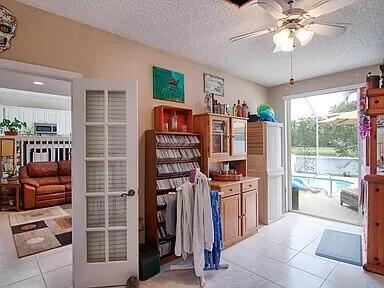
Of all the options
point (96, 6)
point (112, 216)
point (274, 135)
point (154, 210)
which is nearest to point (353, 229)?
point (274, 135)

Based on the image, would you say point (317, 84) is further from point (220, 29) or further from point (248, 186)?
point (220, 29)

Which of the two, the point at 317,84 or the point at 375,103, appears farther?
the point at 317,84

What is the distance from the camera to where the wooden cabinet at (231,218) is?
331 cm

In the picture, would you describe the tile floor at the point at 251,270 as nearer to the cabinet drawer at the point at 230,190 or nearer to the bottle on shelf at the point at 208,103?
the cabinet drawer at the point at 230,190

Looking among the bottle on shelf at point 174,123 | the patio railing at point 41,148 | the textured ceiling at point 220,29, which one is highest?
the textured ceiling at point 220,29

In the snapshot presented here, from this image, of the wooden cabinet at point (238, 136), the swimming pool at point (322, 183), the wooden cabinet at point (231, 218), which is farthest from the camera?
the swimming pool at point (322, 183)

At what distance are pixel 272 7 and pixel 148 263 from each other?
270 cm

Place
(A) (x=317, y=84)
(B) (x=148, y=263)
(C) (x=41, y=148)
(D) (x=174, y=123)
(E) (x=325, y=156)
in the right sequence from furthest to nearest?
(C) (x=41, y=148) → (E) (x=325, y=156) → (A) (x=317, y=84) → (D) (x=174, y=123) → (B) (x=148, y=263)

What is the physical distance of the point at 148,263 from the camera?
102 inches

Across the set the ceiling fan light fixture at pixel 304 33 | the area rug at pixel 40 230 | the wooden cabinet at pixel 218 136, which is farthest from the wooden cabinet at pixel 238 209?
the area rug at pixel 40 230

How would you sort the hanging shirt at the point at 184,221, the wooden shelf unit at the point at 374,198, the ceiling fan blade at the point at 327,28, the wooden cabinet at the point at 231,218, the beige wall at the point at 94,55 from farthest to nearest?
the wooden cabinet at the point at 231,218
the wooden shelf unit at the point at 374,198
the hanging shirt at the point at 184,221
the beige wall at the point at 94,55
the ceiling fan blade at the point at 327,28

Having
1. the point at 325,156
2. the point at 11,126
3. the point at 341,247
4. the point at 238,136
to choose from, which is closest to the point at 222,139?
the point at 238,136

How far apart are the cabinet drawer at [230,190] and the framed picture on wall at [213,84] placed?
5.22 ft

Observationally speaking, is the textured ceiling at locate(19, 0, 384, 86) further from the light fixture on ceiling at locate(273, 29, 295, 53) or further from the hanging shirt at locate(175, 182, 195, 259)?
the hanging shirt at locate(175, 182, 195, 259)
